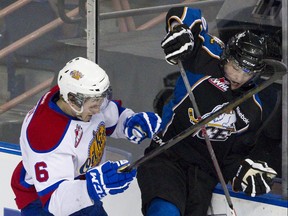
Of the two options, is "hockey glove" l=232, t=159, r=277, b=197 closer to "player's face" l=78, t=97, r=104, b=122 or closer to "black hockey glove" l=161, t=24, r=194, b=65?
"black hockey glove" l=161, t=24, r=194, b=65

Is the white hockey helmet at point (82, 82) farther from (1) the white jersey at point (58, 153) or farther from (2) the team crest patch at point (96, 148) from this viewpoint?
(2) the team crest patch at point (96, 148)

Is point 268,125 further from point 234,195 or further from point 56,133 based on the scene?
point 56,133

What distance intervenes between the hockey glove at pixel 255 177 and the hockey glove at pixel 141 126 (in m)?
0.35

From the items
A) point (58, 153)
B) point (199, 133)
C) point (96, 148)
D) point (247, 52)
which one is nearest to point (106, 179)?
point (58, 153)

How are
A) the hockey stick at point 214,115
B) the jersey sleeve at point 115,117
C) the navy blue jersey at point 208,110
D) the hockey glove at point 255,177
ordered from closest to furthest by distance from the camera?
the hockey stick at point 214,115 < the hockey glove at point 255,177 < the navy blue jersey at point 208,110 < the jersey sleeve at point 115,117

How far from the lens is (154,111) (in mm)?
3670

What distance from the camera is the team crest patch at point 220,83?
3355 millimetres

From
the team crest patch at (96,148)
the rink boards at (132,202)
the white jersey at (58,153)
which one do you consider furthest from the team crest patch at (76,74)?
the rink boards at (132,202)

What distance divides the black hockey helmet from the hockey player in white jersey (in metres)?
0.41

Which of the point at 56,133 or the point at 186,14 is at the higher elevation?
the point at 186,14

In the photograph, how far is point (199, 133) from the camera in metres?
3.43

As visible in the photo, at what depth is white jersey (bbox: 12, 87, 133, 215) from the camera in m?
3.19

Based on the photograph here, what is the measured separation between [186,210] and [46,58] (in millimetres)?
975

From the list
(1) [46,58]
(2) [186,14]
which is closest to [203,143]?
(2) [186,14]
